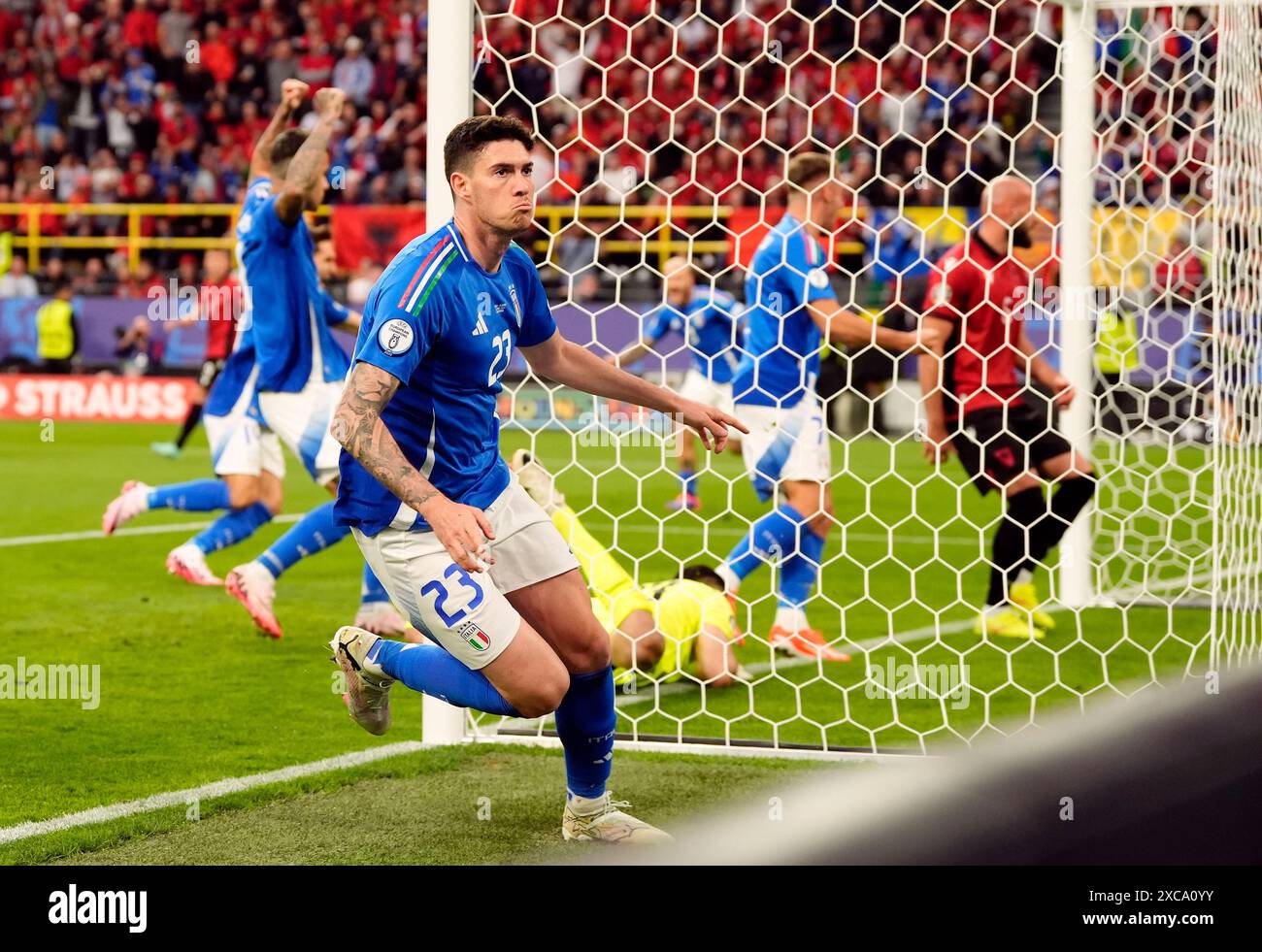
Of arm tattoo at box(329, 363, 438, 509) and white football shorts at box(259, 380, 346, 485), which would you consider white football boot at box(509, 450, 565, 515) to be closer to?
white football shorts at box(259, 380, 346, 485)

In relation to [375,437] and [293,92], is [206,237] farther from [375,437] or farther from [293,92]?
[375,437]

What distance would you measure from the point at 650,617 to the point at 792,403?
1369mm

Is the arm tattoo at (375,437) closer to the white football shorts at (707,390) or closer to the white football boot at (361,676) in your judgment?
the white football boot at (361,676)

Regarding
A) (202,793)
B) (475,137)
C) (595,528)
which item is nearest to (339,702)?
(202,793)

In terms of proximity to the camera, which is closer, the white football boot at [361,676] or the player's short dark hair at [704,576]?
the white football boot at [361,676]

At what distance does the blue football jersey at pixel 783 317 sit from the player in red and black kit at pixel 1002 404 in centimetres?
52

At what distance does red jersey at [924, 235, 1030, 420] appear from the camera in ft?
22.5

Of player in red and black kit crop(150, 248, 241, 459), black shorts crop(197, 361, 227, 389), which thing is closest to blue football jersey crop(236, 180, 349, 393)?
player in red and black kit crop(150, 248, 241, 459)

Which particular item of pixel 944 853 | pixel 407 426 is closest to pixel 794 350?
pixel 407 426

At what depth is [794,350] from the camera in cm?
660

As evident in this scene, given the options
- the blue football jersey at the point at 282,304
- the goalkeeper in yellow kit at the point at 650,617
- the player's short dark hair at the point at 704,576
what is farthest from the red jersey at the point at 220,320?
the goalkeeper in yellow kit at the point at 650,617

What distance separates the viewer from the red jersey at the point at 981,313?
6867mm

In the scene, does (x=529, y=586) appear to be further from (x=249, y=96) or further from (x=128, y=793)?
(x=249, y=96)

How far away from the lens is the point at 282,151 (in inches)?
263
